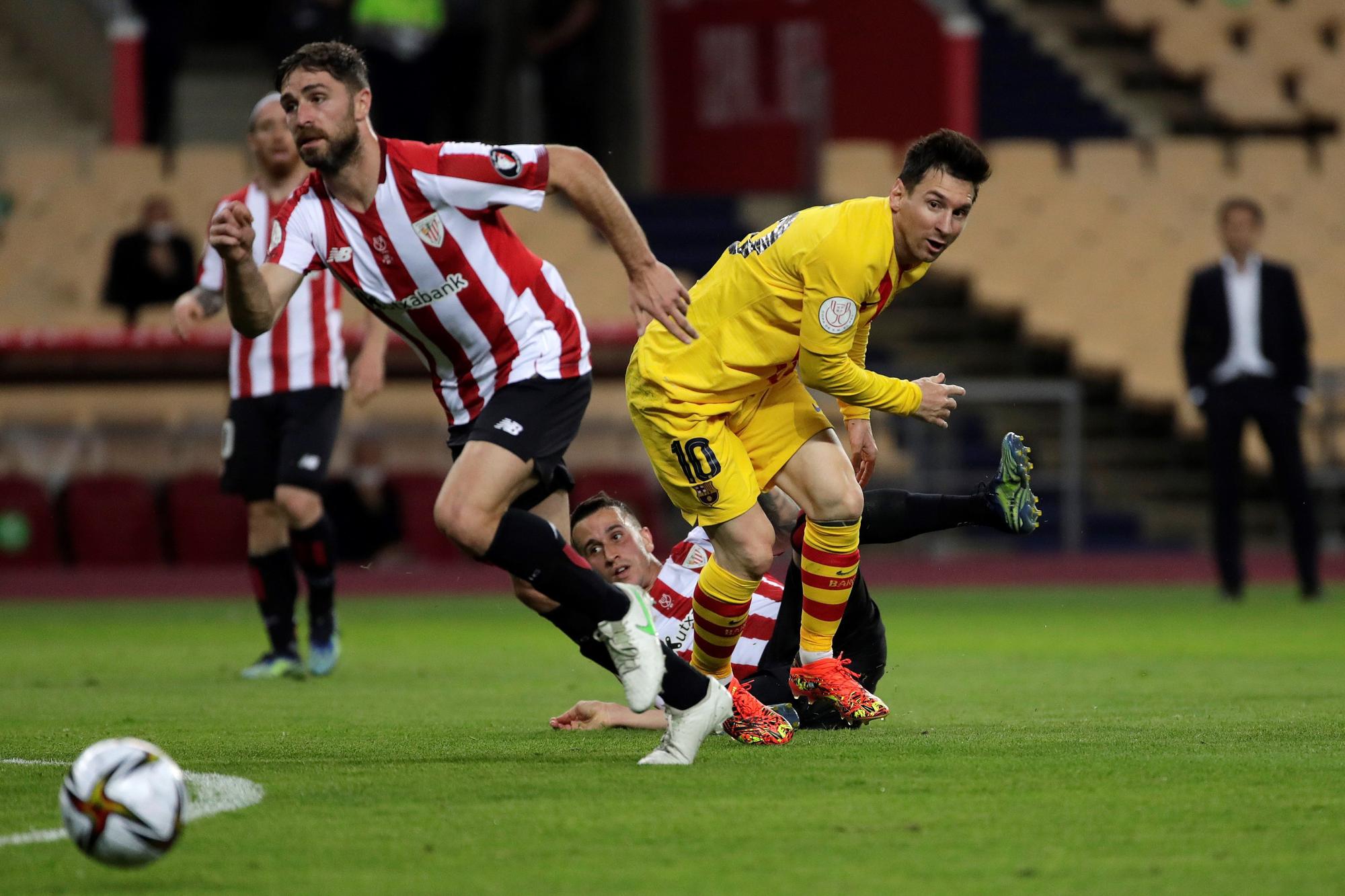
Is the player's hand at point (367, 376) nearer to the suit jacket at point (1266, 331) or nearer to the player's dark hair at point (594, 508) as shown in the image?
the player's dark hair at point (594, 508)

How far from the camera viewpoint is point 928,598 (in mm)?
12188

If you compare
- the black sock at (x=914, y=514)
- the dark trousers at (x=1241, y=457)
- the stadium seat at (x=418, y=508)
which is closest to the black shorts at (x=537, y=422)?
the black sock at (x=914, y=514)

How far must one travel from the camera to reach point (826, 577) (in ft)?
18.4

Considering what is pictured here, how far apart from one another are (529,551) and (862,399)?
4.33ft

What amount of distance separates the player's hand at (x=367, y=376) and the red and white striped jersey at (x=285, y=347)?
520mm

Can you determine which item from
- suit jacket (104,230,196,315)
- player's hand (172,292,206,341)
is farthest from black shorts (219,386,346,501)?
suit jacket (104,230,196,315)

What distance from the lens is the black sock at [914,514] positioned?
6.20 metres

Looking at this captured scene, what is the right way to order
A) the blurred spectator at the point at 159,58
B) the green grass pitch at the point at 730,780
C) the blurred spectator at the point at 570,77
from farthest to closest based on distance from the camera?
the blurred spectator at the point at 570,77, the blurred spectator at the point at 159,58, the green grass pitch at the point at 730,780

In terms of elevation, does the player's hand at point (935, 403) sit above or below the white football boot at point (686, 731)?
above

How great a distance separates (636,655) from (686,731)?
0.26m

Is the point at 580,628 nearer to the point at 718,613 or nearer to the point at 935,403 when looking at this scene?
the point at 718,613

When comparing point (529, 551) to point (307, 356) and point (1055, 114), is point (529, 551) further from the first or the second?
point (1055, 114)

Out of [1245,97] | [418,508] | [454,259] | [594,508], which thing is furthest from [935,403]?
[1245,97]

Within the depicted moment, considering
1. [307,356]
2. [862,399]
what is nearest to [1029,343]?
[307,356]
